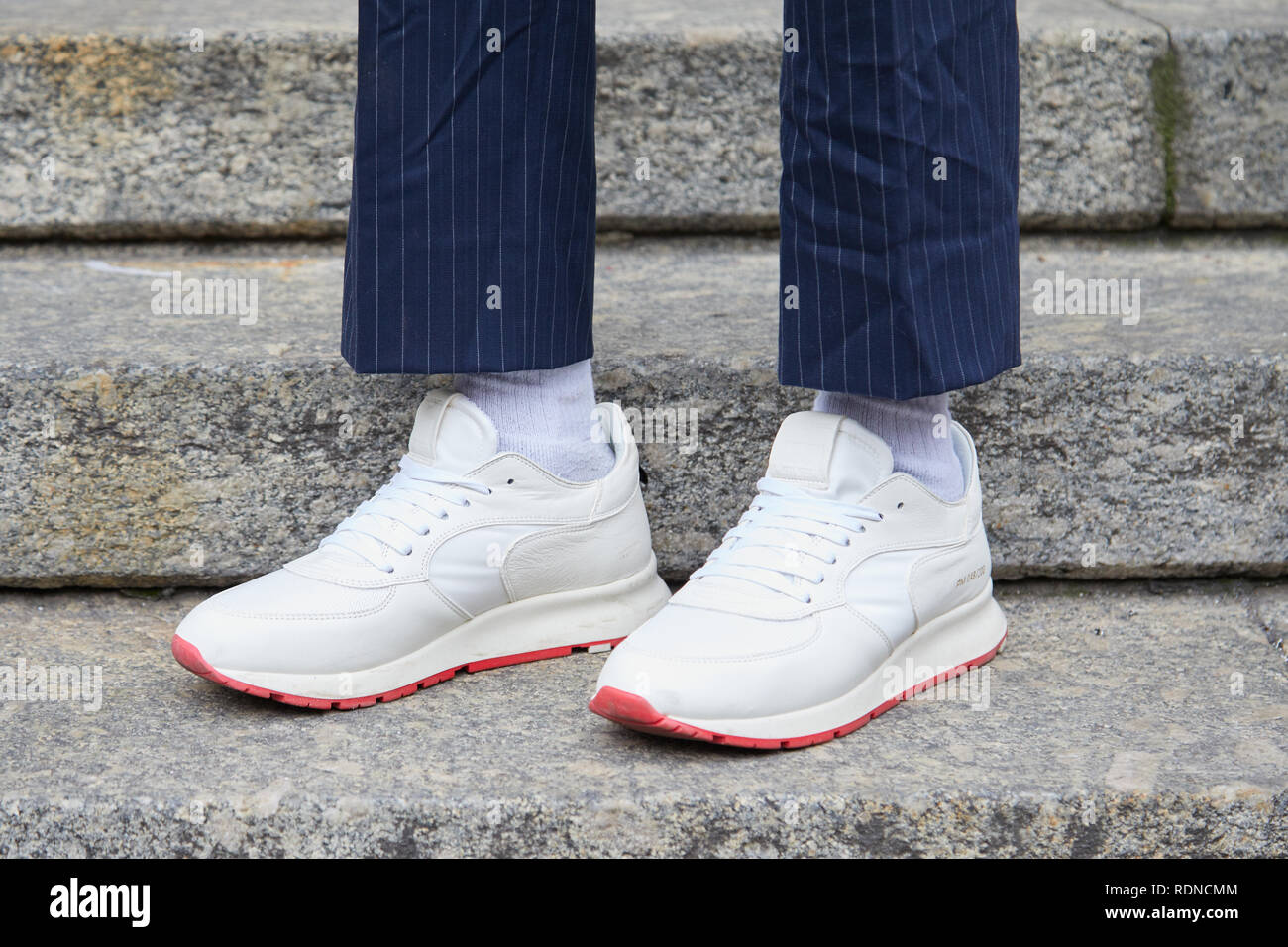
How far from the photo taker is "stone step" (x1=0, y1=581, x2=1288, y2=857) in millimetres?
768

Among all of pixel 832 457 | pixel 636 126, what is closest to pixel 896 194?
pixel 832 457

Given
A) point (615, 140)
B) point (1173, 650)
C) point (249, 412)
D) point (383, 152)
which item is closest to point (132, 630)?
point (249, 412)

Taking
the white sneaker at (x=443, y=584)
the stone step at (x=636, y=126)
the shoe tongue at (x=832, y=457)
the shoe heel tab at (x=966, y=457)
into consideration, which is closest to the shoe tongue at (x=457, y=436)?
the white sneaker at (x=443, y=584)

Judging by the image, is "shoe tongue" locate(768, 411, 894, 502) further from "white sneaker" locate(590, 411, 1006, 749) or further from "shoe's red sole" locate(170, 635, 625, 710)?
"shoe's red sole" locate(170, 635, 625, 710)

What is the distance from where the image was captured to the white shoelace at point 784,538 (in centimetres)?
87

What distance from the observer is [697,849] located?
77 cm

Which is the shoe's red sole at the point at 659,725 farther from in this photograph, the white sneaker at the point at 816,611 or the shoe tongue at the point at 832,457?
the shoe tongue at the point at 832,457

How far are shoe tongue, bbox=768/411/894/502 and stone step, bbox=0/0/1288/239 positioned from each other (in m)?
0.64

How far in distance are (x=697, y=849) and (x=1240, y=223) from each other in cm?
118

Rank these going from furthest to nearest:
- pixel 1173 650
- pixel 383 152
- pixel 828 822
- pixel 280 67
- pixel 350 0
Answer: pixel 350 0
pixel 280 67
pixel 1173 650
pixel 383 152
pixel 828 822

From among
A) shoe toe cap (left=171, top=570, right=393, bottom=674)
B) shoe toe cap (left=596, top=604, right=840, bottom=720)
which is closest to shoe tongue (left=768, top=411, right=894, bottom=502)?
shoe toe cap (left=596, top=604, right=840, bottom=720)

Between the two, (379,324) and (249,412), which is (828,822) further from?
(249,412)

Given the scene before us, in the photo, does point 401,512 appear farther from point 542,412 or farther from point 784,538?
point 784,538

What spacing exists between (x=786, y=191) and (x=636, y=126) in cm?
66
